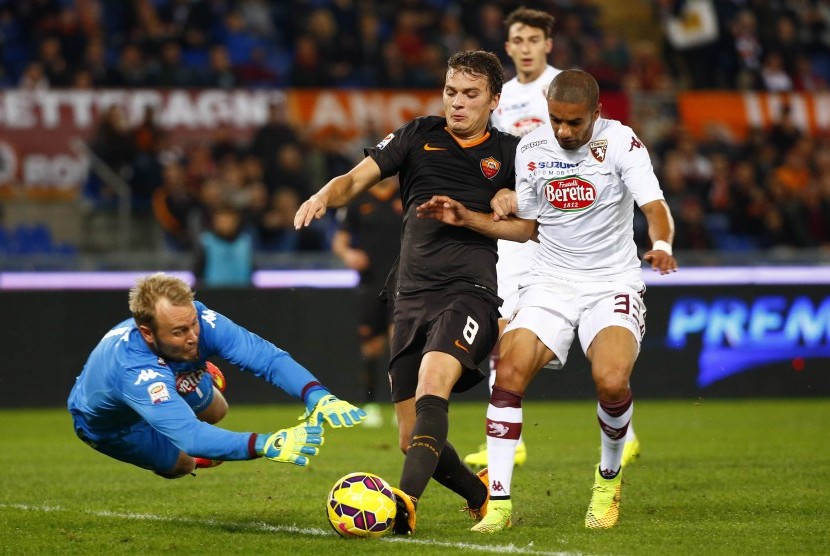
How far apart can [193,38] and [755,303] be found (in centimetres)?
856

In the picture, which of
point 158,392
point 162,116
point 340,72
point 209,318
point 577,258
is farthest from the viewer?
point 340,72

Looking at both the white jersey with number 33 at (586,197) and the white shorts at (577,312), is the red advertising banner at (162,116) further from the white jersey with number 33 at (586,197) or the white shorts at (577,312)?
the white shorts at (577,312)

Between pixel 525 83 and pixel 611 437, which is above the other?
pixel 525 83

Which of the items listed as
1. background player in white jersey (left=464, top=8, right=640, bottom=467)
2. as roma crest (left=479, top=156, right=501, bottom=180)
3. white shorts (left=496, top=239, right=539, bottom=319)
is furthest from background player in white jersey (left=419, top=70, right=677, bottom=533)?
background player in white jersey (left=464, top=8, right=640, bottom=467)

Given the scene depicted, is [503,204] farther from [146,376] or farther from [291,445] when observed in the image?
[146,376]

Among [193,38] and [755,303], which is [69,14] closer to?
[193,38]

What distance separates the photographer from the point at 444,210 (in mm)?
6488

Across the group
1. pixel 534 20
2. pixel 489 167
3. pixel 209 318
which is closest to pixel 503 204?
pixel 489 167

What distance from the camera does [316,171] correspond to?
1631 cm

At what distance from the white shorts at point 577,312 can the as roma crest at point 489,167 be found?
66 centimetres

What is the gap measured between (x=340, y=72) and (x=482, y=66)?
38.2ft

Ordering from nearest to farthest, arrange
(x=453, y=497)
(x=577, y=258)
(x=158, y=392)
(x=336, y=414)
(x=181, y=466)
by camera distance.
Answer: (x=336, y=414) → (x=158, y=392) → (x=577, y=258) → (x=181, y=466) → (x=453, y=497)

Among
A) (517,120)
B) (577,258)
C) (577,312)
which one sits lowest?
(577,312)

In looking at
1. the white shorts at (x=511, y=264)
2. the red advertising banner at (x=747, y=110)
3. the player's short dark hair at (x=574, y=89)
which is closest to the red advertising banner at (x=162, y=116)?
the red advertising banner at (x=747, y=110)
